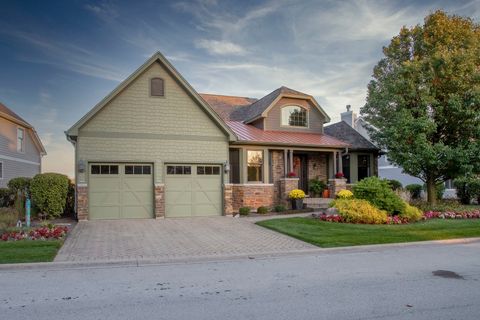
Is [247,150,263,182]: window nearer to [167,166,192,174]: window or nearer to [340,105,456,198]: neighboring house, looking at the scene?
[167,166,192,174]: window

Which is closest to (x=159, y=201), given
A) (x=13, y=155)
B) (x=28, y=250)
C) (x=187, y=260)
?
(x=28, y=250)

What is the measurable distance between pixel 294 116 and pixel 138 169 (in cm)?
1007

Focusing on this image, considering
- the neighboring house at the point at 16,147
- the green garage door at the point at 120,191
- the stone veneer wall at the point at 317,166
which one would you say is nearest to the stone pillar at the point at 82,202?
the green garage door at the point at 120,191

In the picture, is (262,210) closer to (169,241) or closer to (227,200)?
(227,200)

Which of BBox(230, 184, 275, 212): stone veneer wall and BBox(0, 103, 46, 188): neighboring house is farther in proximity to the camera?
BBox(0, 103, 46, 188): neighboring house

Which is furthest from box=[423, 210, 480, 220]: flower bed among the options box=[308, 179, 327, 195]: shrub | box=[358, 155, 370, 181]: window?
box=[358, 155, 370, 181]: window

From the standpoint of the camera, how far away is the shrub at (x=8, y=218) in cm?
1284

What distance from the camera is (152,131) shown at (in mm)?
16781

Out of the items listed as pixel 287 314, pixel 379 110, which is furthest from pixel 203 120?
pixel 287 314

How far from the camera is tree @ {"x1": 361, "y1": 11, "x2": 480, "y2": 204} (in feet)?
60.1

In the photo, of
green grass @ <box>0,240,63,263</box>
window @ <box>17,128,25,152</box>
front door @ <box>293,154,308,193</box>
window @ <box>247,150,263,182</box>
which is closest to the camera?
green grass @ <box>0,240,63,263</box>

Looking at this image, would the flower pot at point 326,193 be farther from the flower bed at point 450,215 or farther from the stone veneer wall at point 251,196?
the flower bed at point 450,215

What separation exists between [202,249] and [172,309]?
4486 mm

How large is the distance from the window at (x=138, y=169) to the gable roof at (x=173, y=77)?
2.53 metres
